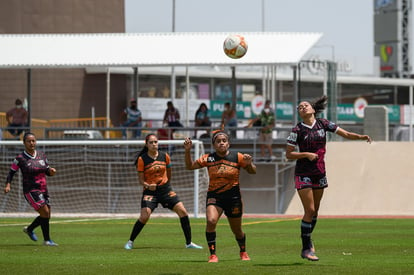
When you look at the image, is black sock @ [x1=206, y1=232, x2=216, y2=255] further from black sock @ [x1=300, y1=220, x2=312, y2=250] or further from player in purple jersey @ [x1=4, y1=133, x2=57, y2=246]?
player in purple jersey @ [x1=4, y1=133, x2=57, y2=246]

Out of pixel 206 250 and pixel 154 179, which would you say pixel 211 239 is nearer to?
pixel 206 250

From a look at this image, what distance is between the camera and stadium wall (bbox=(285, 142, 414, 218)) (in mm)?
31078

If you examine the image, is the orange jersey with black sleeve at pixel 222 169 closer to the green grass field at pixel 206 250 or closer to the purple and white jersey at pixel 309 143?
the purple and white jersey at pixel 309 143

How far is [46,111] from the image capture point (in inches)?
1954

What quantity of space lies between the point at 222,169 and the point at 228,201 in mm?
422

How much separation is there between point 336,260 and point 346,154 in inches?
751

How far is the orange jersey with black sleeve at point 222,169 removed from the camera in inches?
503

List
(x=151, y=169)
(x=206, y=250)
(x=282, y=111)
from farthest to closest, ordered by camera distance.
Answer: (x=282, y=111), (x=151, y=169), (x=206, y=250)

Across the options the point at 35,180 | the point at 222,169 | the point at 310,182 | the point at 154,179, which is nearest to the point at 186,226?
the point at 154,179

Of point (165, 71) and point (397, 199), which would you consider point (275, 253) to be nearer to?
point (397, 199)

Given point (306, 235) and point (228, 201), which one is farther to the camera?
point (228, 201)

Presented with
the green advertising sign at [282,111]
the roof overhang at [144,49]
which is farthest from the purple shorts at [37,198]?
the green advertising sign at [282,111]

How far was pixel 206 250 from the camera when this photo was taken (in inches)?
603

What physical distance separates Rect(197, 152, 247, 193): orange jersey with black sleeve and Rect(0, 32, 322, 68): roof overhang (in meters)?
17.4
